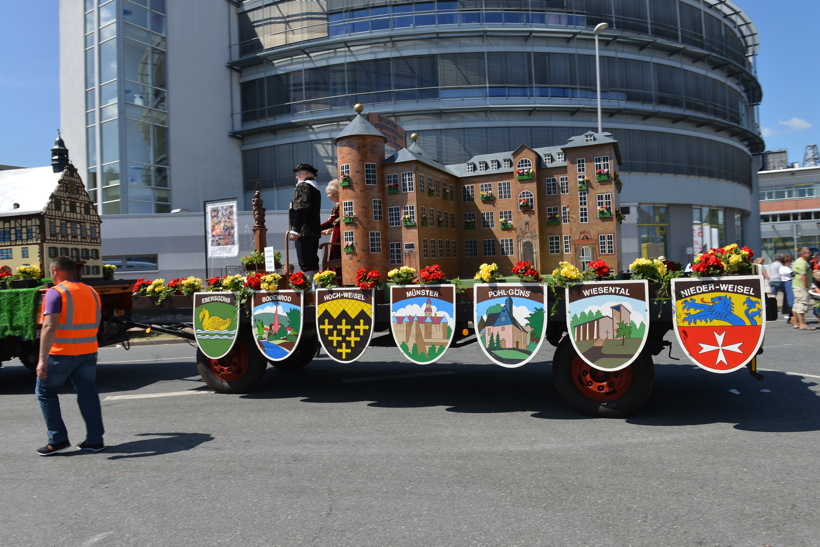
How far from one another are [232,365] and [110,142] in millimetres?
28619

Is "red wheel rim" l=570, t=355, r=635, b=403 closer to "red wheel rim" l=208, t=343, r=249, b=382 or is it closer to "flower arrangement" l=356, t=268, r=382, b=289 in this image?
"flower arrangement" l=356, t=268, r=382, b=289

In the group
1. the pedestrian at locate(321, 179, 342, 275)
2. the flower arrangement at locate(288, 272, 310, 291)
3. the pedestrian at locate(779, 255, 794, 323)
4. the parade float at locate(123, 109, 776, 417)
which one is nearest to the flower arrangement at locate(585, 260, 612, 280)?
the parade float at locate(123, 109, 776, 417)

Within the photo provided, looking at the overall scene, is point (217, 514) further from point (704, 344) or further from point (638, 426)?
point (704, 344)

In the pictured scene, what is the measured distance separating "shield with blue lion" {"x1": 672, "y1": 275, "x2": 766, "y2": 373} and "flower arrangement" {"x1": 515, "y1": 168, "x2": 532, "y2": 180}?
3.36m

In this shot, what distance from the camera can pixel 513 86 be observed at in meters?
30.8

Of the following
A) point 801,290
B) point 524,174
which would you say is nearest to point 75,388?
point 524,174

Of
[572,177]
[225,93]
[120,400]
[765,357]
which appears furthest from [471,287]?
[225,93]

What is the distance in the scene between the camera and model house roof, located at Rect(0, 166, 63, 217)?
8938mm

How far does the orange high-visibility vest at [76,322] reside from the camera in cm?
491

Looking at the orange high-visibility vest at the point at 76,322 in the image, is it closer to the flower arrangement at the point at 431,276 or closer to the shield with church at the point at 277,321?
the shield with church at the point at 277,321

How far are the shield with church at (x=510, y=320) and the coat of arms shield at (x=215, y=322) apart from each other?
118 inches

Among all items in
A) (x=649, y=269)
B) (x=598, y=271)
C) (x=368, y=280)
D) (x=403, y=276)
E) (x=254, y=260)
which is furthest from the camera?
(x=254, y=260)

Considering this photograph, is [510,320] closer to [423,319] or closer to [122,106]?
[423,319]

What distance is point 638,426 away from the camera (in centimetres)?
525
